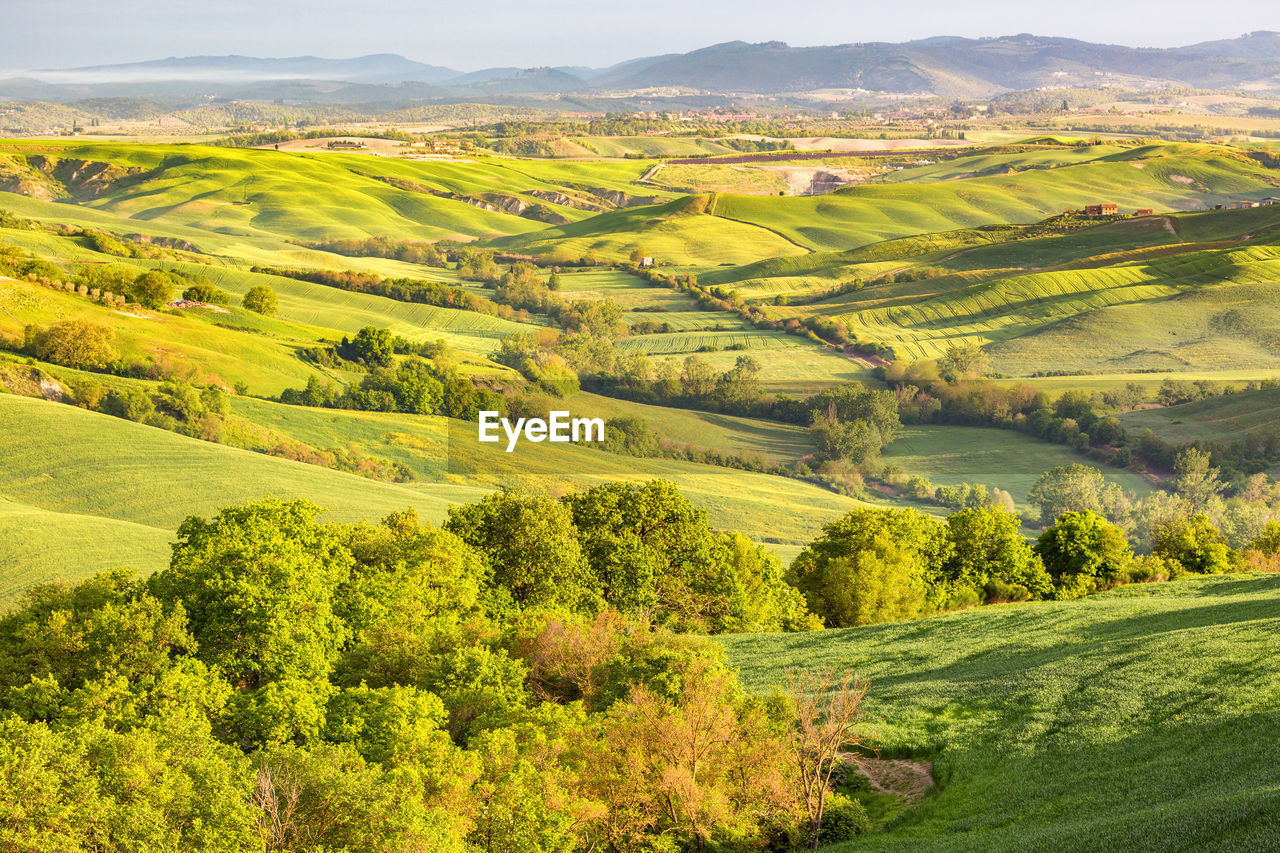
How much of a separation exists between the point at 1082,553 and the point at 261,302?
4324 inches

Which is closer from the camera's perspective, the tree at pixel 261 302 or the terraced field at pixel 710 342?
the tree at pixel 261 302

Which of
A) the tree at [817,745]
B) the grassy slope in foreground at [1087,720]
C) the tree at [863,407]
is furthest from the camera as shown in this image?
the tree at [863,407]

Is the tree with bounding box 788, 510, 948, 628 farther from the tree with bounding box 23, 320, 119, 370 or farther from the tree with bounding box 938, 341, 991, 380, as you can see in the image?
the tree with bounding box 23, 320, 119, 370

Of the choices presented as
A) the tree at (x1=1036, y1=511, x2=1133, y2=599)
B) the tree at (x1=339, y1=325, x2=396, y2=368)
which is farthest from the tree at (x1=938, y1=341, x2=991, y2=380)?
the tree at (x1=339, y1=325, x2=396, y2=368)

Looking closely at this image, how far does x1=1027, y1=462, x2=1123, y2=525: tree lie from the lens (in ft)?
295

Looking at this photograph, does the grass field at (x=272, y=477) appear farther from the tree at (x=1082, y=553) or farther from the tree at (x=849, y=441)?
the tree at (x=1082, y=553)

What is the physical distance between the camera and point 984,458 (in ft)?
342

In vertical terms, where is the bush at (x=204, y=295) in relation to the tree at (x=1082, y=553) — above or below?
above

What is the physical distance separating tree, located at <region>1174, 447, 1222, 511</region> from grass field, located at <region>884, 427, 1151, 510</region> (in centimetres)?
321

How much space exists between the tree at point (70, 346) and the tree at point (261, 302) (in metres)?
34.8

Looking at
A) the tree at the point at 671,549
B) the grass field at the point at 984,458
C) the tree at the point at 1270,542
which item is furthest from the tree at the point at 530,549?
the grass field at the point at 984,458

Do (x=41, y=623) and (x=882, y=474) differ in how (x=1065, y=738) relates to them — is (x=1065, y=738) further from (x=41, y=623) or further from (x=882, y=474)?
(x=882, y=474)

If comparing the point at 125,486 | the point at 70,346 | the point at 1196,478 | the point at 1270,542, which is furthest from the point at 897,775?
the point at 70,346

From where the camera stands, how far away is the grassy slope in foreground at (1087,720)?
23047 mm
